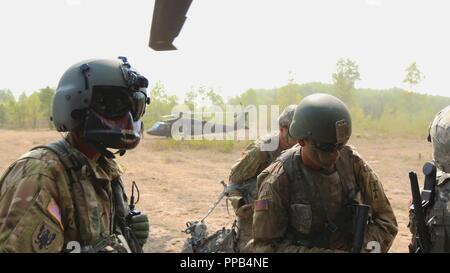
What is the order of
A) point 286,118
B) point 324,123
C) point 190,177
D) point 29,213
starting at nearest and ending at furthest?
point 29,213 < point 324,123 < point 286,118 < point 190,177

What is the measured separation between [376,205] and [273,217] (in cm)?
75

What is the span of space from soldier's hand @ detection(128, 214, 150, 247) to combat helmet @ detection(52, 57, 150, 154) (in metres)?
0.47

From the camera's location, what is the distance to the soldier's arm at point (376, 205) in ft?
9.93

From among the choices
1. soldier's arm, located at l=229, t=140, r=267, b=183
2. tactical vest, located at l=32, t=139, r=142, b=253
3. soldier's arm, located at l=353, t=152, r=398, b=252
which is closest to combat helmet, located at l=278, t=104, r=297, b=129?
soldier's arm, located at l=229, t=140, r=267, b=183

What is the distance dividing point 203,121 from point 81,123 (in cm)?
2335

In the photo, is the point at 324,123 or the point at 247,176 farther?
the point at 247,176

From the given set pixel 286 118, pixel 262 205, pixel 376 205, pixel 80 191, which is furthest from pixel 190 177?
pixel 80 191

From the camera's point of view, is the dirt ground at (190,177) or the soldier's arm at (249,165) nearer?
the soldier's arm at (249,165)

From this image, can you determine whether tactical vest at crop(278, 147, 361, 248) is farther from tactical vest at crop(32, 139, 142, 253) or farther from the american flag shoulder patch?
tactical vest at crop(32, 139, 142, 253)

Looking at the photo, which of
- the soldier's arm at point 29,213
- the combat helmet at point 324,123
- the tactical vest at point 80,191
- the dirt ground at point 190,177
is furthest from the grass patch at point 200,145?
the soldier's arm at point 29,213

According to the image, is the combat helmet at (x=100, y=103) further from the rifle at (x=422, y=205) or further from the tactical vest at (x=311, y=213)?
the rifle at (x=422, y=205)

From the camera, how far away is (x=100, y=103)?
235 centimetres

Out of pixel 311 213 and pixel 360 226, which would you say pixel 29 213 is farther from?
pixel 360 226

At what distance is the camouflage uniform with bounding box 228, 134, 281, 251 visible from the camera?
4.45 meters
